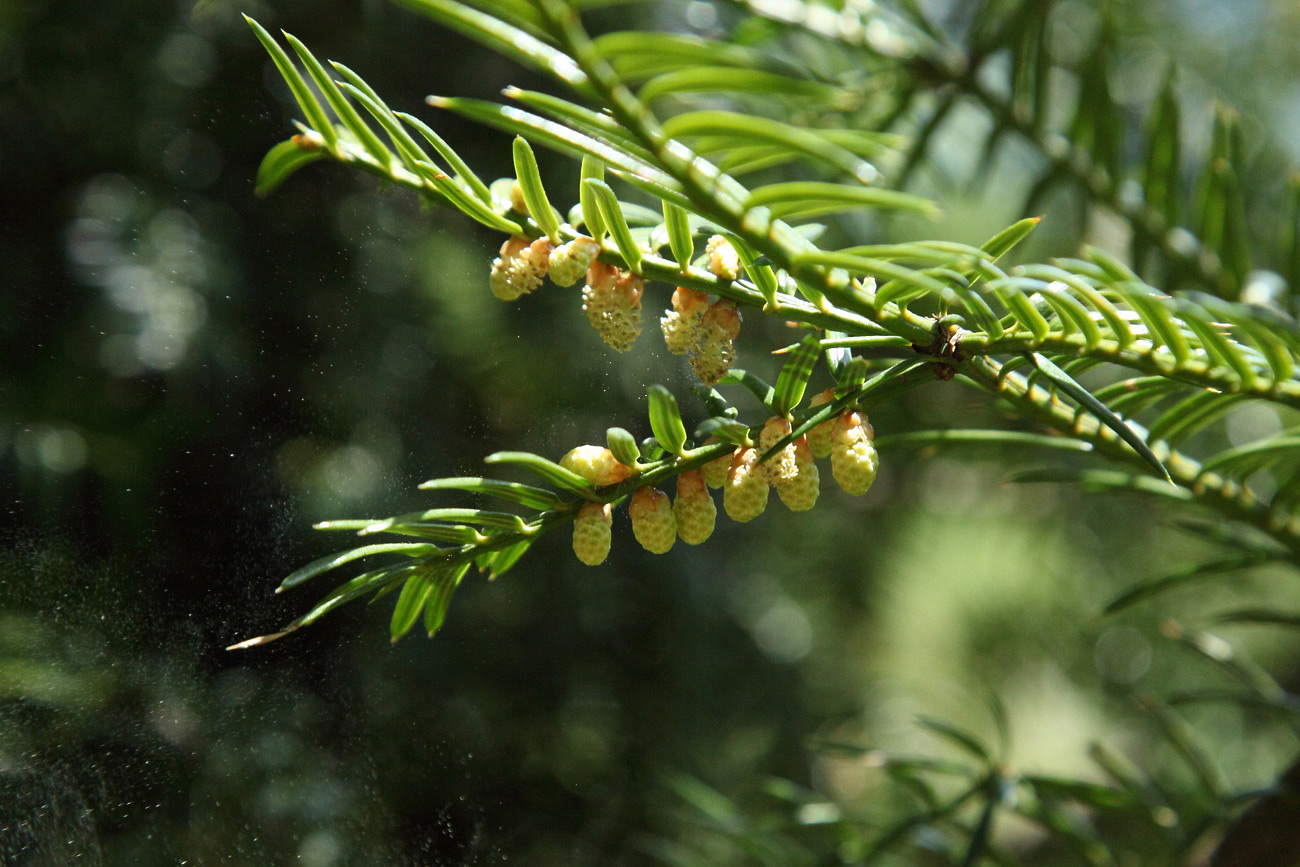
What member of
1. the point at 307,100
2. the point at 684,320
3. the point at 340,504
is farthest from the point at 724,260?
the point at 340,504

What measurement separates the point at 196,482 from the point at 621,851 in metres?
0.50

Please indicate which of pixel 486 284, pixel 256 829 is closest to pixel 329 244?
pixel 486 284

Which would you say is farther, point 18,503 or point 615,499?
point 18,503

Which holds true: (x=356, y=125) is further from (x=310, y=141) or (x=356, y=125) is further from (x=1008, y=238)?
(x=1008, y=238)

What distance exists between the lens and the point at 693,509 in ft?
0.91

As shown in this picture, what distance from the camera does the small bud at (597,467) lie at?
0.86 ft

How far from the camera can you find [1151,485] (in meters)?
0.40

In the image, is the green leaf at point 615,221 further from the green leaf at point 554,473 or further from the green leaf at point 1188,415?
the green leaf at point 1188,415

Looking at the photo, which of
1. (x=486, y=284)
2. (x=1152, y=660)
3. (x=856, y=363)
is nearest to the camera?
(x=856, y=363)

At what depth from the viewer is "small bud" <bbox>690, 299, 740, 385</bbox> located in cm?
27

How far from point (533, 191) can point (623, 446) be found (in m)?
0.08

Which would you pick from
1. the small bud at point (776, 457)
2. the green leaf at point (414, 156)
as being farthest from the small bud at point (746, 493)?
the green leaf at point (414, 156)

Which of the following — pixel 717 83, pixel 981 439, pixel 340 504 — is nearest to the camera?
pixel 717 83

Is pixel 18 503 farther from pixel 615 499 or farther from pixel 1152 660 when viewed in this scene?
pixel 1152 660
